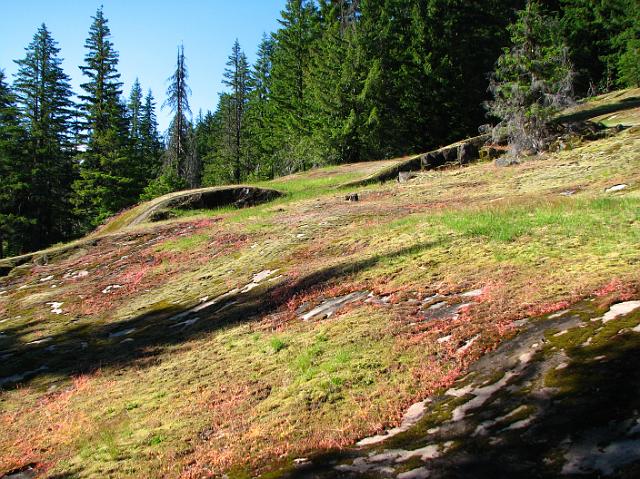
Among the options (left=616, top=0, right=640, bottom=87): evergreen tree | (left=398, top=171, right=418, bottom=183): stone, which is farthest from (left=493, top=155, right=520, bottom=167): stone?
(left=616, top=0, right=640, bottom=87): evergreen tree

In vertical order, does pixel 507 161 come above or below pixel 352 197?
above

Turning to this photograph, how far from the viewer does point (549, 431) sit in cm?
451

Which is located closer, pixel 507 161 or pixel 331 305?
pixel 331 305

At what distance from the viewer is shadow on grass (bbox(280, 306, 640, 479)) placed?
4.02 m

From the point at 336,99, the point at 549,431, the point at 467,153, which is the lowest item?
the point at 549,431

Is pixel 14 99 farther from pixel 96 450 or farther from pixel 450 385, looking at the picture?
pixel 450 385

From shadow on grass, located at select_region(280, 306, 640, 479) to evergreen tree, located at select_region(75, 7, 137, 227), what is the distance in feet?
151

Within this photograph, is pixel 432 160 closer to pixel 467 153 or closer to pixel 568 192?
pixel 467 153

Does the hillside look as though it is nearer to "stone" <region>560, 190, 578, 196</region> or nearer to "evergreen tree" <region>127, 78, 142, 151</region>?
"stone" <region>560, 190, 578, 196</region>

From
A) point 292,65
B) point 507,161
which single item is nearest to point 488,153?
point 507,161

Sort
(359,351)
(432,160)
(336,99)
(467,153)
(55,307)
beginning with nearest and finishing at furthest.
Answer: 1. (359,351)
2. (55,307)
3. (467,153)
4. (432,160)
5. (336,99)

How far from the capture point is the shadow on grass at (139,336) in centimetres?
1226

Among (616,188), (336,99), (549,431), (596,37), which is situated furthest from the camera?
(596,37)

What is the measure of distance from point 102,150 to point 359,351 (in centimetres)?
4845
